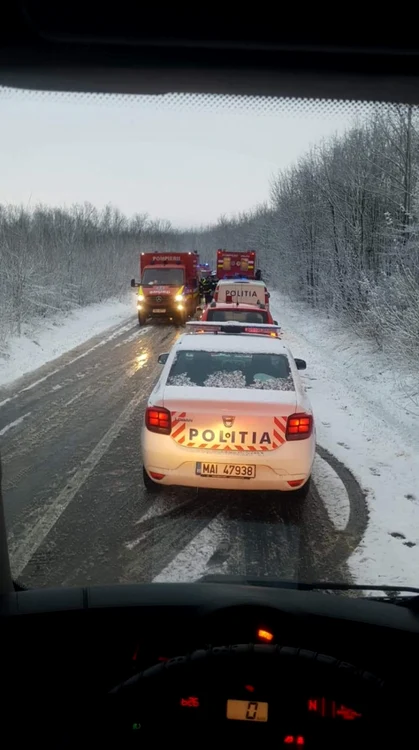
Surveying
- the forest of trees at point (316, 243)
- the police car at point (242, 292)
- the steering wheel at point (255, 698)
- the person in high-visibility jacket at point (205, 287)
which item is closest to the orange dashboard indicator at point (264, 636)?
the steering wheel at point (255, 698)

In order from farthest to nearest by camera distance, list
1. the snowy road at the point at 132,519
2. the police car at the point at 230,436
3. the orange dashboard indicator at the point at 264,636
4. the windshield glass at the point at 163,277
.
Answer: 1. the windshield glass at the point at 163,277
2. the police car at the point at 230,436
3. the snowy road at the point at 132,519
4. the orange dashboard indicator at the point at 264,636

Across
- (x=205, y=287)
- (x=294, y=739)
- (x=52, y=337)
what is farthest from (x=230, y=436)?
(x=205, y=287)

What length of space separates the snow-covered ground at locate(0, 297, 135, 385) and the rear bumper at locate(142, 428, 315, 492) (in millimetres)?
7425

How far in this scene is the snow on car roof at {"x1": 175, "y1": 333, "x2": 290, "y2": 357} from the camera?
20.5ft

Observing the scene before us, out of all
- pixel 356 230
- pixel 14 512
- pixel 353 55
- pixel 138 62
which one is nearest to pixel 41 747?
pixel 138 62

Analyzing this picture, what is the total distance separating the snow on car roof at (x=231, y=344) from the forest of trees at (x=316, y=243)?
1.21 metres

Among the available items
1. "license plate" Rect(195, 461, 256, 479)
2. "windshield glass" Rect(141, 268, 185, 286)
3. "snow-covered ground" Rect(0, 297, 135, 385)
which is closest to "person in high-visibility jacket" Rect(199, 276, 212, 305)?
"snow-covered ground" Rect(0, 297, 135, 385)

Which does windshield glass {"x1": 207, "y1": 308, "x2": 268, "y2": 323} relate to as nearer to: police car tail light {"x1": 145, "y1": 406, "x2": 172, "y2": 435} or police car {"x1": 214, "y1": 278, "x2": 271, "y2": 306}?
police car tail light {"x1": 145, "y1": 406, "x2": 172, "y2": 435}

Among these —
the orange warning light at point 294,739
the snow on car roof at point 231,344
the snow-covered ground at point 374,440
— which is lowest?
the snow-covered ground at point 374,440

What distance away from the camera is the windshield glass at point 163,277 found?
23188 mm

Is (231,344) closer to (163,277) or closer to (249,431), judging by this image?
(249,431)

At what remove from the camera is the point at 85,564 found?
4.52m

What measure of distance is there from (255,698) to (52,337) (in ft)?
63.3

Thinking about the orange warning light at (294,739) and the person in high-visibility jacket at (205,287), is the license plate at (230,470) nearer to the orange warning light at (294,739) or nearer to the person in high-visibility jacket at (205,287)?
the orange warning light at (294,739)
